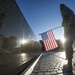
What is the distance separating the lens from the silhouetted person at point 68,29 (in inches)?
130

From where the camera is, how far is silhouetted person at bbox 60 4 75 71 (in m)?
3.30

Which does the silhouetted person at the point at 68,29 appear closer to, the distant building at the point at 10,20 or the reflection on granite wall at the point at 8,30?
the reflection on granite wall at the point at 8,30

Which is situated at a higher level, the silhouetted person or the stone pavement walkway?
the silhouetted person

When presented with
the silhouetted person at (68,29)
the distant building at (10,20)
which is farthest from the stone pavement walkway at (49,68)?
the distant building at (10,20)

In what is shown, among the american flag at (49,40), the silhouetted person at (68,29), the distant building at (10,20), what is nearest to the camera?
the silhouetted person at (68,29)

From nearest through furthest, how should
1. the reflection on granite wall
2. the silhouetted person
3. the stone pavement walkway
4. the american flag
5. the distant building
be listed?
the reflection on granite wall < the stone pavement walkway < the silhouetted person < the distant building < the american flag

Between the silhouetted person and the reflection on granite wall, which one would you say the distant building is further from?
the silhouetted person

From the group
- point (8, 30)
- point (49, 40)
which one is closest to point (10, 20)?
point (8, 30)

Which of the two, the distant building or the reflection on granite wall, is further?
the distant building

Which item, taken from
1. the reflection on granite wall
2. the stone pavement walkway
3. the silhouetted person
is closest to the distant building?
the reflection on granite wall

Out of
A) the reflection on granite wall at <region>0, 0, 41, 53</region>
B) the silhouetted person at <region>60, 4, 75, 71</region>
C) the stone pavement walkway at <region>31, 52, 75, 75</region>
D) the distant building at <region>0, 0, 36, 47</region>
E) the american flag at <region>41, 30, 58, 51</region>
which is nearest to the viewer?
the reflection on granite wall at <region>0, 0, 41, 53</region>

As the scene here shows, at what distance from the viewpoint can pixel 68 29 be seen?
344 cm

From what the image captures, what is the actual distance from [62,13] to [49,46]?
22.2 metres

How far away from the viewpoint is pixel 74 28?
3.50 metres
